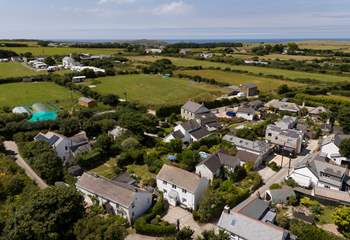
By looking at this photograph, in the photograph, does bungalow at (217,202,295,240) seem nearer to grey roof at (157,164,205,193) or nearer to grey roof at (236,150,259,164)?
grey roof at (157,164,205,193)

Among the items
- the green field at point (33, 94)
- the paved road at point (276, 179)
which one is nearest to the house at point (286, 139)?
the paved road at point (276, 179)

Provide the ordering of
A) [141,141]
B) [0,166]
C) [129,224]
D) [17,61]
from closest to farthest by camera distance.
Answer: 1. [129,224]
2. [0,166]
3. [141,141]
4. [17,61]

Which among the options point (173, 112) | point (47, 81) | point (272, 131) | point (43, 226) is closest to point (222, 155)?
point (272, 131)

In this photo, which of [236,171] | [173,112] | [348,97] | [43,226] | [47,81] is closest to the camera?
[43,226]

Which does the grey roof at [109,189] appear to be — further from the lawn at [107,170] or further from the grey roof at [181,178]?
the lawn at [107,170]

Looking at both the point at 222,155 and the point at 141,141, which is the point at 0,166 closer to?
the point at 141,141

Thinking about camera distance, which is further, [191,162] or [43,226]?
[191,162]
